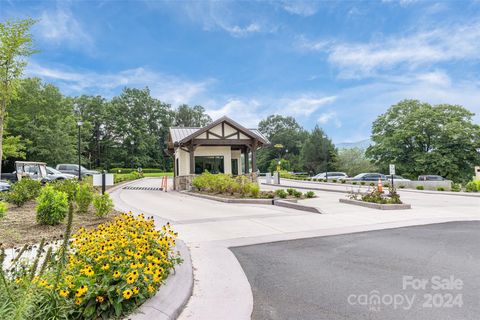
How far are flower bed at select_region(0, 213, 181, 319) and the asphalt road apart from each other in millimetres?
1261

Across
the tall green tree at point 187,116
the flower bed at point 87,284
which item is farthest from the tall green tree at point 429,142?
the tall green tree at point 187,116

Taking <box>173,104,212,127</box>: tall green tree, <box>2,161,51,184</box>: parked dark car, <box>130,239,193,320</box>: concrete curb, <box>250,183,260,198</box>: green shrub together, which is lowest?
<box>130,239,193,320</box>: concrete curb

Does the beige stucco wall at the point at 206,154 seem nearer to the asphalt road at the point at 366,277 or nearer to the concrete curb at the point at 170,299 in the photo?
the asphalt road at the point at 366,277

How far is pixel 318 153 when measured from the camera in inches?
2074

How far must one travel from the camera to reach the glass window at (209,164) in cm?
2169

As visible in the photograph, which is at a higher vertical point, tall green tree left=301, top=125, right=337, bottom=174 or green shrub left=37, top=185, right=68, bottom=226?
tall green tree left=301, top=125, right=337, bottom=174

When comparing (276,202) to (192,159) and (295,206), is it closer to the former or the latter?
(295,206)

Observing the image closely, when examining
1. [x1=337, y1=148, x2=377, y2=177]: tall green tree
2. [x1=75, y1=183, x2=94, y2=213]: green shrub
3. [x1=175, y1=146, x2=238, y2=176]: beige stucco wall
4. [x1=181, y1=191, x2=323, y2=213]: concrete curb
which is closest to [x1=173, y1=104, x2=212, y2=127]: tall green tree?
[x1=337, y1=148, x2=377, y2=177]: tall green tree

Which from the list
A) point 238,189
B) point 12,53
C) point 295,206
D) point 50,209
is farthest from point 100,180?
point 12,53

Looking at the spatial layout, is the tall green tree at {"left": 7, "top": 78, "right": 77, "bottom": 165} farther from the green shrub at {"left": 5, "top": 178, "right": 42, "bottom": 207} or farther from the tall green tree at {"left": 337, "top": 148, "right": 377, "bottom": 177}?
the tall green tree at {"left": 337, "top": 148, "right": 377, "bottom": 177}

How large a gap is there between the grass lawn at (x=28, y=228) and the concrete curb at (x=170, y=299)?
242 cm

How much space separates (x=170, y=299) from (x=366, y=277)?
2.63 metres

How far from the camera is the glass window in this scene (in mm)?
Result: 21688

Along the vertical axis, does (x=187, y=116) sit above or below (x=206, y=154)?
above
